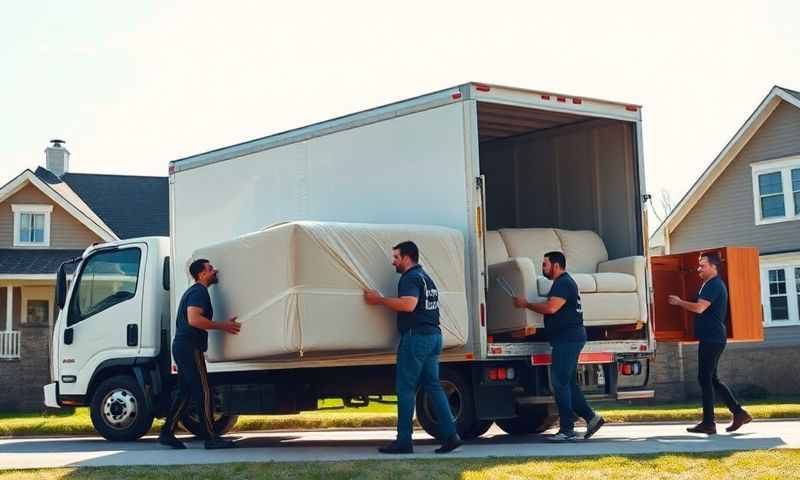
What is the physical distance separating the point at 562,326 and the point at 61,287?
21.9 feet

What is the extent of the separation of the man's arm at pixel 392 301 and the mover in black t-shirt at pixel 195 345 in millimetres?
1427

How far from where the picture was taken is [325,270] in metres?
10.0

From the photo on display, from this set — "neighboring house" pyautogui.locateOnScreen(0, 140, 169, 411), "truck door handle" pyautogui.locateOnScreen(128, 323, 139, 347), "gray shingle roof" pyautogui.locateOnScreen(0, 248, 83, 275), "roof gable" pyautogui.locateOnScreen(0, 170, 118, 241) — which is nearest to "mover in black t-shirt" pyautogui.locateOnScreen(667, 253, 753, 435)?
"truck door handle" pyautogui.locateOnScreen(128, 323, 139, 347)

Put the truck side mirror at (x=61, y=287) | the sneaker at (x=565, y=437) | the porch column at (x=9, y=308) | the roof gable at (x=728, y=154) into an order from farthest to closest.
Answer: the porch column at (x=9, y=308)
the roof gable at (x=728, y=154)
the truck side mirror at (x=61, y=287)
the sneaker at (x=565, y=437)

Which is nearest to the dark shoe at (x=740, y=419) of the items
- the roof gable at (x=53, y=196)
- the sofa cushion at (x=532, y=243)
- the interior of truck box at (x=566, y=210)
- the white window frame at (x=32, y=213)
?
the interior of truck box at (x=566, y=210)

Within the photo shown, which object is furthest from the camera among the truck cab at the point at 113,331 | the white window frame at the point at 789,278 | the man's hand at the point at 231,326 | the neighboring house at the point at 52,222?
the neighboring house at the point at 52,222

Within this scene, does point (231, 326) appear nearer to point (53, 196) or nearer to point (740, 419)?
point (740, 419)

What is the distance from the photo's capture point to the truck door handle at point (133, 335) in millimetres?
13703

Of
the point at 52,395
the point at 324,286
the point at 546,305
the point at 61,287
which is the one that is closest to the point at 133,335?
the point at 61,287

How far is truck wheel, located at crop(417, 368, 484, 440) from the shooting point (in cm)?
1128

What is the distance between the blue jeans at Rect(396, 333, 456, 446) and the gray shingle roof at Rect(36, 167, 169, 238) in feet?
80.2

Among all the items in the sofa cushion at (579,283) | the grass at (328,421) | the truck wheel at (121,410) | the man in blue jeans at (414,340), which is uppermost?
the sofa cushion at (579,283)

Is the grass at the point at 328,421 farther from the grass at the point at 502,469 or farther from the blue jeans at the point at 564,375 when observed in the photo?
the grass at the point at 502,469

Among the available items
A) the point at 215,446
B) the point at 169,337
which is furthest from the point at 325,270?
the point at 169,337
